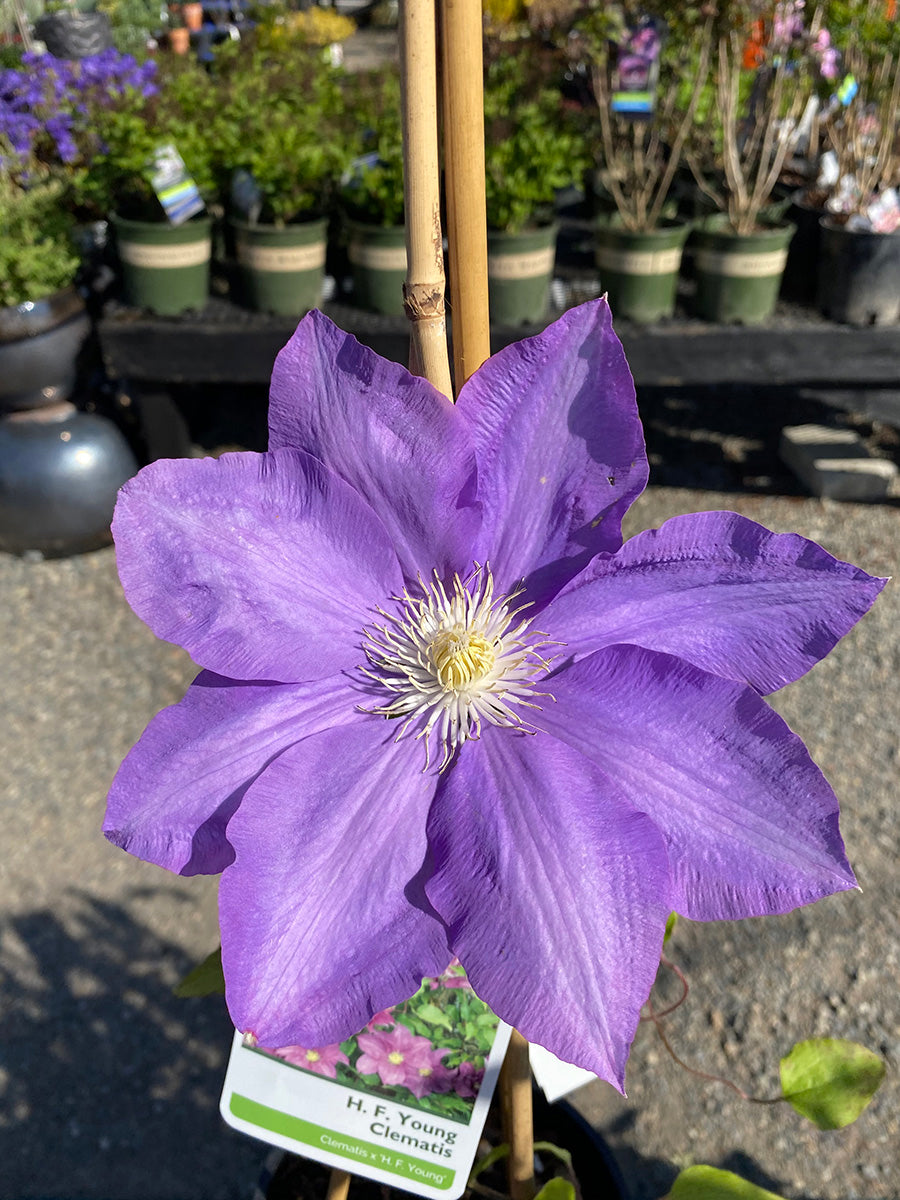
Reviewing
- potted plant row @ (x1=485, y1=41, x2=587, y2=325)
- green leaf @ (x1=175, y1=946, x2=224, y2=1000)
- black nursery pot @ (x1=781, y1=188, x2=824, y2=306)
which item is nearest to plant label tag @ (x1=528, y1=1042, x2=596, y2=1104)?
green leaf @ (x1=175, y1=946, x2=224, y2=1000)

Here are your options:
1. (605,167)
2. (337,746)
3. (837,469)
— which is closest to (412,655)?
(337,746)

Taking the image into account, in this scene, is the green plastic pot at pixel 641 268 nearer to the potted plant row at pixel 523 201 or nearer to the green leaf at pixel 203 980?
the potted plant row at pixel 523 201

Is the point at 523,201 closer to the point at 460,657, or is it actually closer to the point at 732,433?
the point at 732,433

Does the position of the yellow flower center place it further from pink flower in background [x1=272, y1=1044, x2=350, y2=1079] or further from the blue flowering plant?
Answer: the blue flowering plant

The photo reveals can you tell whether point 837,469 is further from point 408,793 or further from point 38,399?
point 408,793

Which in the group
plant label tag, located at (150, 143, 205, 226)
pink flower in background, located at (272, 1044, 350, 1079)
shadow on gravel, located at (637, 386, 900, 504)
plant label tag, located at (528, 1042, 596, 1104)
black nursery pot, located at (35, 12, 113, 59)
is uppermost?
black nursery pot, located at (35, 12, 113, 59)

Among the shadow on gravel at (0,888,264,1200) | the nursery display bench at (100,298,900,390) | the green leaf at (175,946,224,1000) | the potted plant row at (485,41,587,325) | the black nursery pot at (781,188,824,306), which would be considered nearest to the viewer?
the green leaf at (175,946,224,1000)

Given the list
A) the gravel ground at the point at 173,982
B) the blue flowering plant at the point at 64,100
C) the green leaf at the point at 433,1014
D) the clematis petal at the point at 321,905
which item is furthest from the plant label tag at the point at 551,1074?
the blue flowering plant at the point at 64,100

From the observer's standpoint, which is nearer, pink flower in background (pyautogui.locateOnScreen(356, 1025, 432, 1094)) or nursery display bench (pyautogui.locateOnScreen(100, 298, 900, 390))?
pink flower in background (pyautogui.locateOnScreen(356, 1025, 432, 1094))
